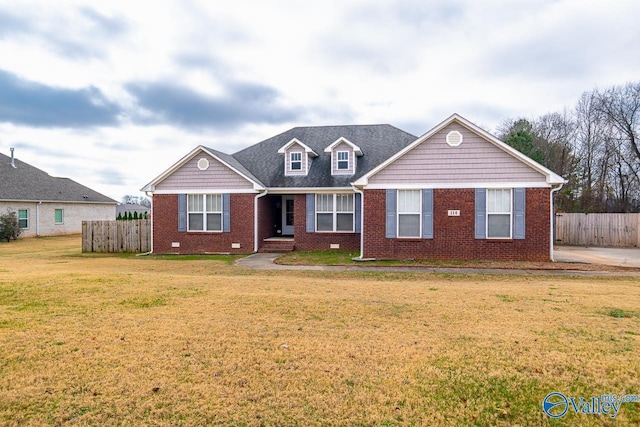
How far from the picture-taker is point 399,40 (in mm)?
14859

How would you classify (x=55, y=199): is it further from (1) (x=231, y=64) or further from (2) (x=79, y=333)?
(2) (x=79, y=333)

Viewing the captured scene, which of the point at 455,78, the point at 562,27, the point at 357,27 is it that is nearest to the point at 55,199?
the point at 357,27

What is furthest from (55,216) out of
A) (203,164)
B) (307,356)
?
(307,356)

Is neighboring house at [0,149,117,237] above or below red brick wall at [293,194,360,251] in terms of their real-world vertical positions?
above

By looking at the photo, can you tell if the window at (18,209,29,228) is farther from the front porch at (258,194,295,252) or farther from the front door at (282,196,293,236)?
the front door at (282,196,293,236)

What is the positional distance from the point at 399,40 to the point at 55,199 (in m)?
30.4

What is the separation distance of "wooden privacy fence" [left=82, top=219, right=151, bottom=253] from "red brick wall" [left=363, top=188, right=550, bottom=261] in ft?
37.8

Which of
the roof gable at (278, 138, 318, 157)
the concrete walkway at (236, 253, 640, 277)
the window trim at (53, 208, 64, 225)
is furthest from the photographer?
the window trim at (53, 208, 64, 225)

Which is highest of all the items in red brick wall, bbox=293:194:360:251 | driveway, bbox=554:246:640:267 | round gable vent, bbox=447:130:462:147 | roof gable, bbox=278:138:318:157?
roof gable, bbox=278:138:318:157

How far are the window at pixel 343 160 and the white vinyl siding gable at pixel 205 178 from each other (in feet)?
14.6

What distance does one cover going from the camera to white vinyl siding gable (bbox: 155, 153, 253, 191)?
1777 cm

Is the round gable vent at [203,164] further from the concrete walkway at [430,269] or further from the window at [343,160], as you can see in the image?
the window at [343,160]

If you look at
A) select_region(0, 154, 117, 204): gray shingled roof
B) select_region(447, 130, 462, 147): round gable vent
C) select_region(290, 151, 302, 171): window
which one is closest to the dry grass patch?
select_region(447, 130, 462, 147): round gable vent

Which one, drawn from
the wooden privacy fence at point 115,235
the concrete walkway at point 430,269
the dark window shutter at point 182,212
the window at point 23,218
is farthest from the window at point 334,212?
the window at point 23,218
